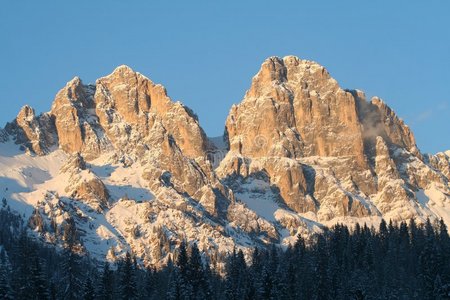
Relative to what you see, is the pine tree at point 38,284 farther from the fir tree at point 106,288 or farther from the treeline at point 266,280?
the fir tree at point 106,288

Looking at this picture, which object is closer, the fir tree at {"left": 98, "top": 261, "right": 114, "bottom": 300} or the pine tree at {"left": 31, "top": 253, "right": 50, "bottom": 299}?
the pine tree at {"left": 31, "top": 253, "right": 50, "bottom": 299}

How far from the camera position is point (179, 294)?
15850 centimetres

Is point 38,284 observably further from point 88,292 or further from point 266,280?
point 266,280

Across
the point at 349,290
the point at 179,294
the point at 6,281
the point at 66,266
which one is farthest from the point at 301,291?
the point at 6,281

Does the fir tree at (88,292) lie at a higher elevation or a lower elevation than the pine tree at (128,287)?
lower

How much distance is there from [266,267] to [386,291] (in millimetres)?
Answer: 21704

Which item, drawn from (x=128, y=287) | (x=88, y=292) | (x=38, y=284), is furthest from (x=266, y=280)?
(x=38, y=284)

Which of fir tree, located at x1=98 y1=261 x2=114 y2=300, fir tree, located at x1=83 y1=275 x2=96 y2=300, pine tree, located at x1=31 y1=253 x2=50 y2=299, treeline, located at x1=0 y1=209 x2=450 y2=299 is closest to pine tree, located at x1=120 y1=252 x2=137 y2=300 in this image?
treeline, located at x1=0 y1=209 x2=450 y2=299

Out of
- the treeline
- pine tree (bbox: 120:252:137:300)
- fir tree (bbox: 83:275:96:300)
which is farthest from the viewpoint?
pine tree (bbox: 120:252:137:300)

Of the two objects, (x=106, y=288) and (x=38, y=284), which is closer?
(x=38, y=284)

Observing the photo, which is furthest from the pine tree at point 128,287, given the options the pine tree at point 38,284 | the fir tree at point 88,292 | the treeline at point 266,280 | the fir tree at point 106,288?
the pine tree at point 38,284

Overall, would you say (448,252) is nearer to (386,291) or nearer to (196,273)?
(386,291)

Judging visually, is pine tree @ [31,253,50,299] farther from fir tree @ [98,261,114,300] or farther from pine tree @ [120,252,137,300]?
pine tree @ [120,252,137,300]

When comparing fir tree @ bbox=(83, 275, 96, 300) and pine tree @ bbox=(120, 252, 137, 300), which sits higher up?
pine tree @ bbox=(120, 252, 137, 300)
